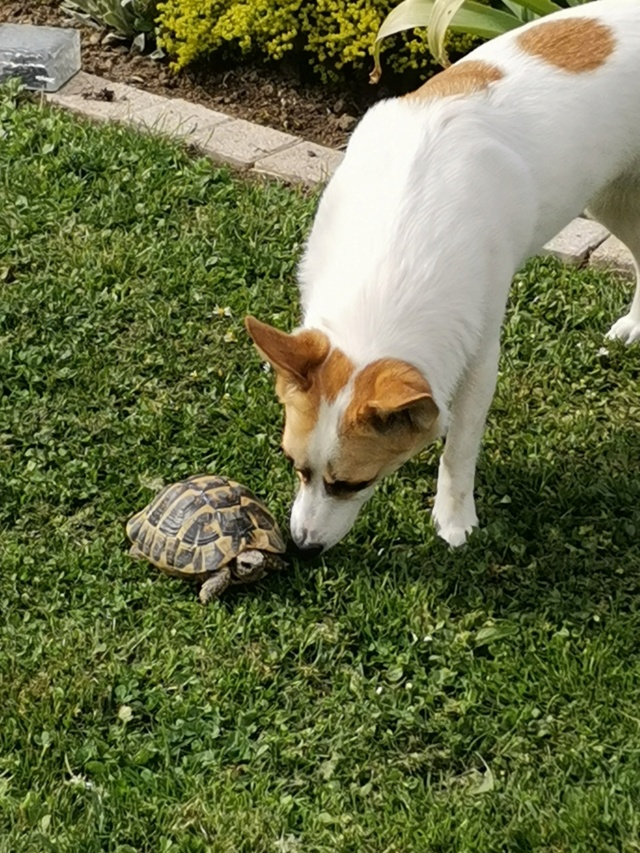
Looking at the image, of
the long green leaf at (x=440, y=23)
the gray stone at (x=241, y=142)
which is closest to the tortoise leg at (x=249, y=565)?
the long green leaf at (x=440, y=23)

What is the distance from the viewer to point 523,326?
520 cm

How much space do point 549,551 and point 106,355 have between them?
2071mm

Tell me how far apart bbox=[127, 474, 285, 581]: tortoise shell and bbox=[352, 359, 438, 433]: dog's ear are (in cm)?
71

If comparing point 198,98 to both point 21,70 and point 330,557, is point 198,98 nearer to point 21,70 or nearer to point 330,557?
point 21,70

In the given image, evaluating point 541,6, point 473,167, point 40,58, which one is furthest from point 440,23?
point 40,58

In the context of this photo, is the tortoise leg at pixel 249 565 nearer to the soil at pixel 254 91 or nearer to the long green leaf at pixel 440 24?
the long green leaf at pixel 440 24

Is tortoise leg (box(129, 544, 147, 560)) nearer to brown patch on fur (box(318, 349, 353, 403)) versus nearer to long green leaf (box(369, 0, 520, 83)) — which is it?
brown patch on fur (box(318, 349, 353, 403))

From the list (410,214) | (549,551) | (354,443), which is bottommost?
(549,551)

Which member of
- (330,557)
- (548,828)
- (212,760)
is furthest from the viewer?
(330,557)

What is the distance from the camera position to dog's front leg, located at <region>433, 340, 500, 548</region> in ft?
13.2

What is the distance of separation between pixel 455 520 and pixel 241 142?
2943 mm

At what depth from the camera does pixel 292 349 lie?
3.44 meters

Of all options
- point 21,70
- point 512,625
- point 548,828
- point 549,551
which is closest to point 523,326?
point 549,551

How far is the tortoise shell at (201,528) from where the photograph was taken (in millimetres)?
3926
